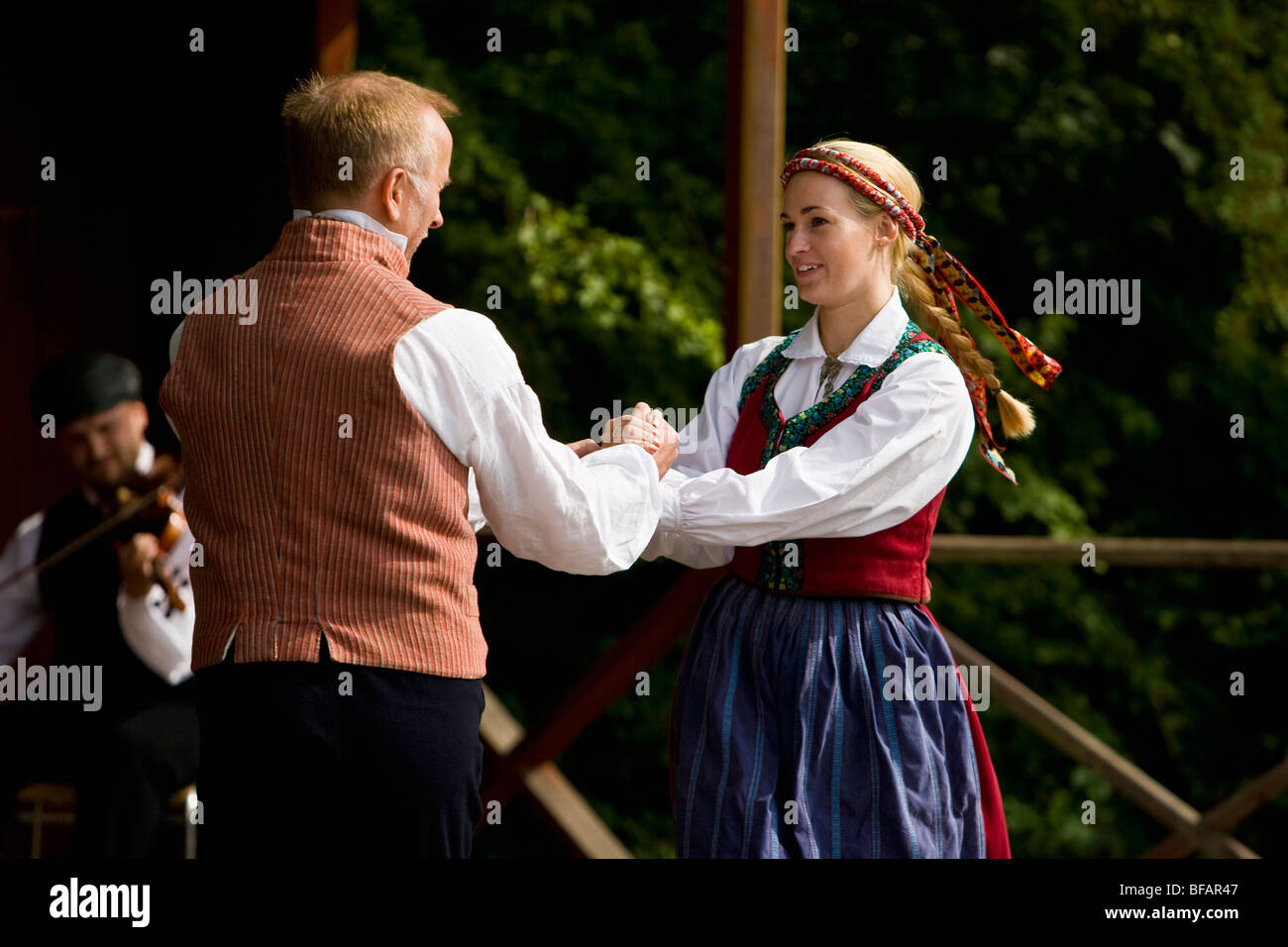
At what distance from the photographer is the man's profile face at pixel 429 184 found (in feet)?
6.73

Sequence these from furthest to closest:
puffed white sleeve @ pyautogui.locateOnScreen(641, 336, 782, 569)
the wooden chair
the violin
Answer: the wooden chair
the violin
puffed white sleeve @ pyautogui.locateOnScreen(641, 336, 782, 569)

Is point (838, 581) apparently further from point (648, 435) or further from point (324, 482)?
point (324, 482)

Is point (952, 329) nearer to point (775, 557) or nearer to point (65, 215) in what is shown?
point (775, 557)

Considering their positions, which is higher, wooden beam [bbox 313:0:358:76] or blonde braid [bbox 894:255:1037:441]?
wooden beam [bbox 313:0:358:76]

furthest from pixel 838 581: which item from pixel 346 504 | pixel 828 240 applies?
pixel 346 504

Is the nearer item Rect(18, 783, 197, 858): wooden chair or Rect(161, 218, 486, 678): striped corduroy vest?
Rect(161, 218, 486, 678): striped corduroy vest

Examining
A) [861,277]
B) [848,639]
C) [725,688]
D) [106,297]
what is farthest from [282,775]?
[106,297]

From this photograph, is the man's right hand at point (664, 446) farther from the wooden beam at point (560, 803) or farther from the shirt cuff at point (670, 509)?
the wooden beam at point (560, 803)

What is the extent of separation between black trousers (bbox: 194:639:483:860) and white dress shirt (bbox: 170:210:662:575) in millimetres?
250

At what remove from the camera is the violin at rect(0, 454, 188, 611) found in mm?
3396

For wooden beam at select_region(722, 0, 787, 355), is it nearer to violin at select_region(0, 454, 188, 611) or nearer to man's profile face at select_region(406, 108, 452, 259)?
man's profile face at select_region(406, 108, 452, 259)

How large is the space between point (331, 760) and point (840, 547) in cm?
84

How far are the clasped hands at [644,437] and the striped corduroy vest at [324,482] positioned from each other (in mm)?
442

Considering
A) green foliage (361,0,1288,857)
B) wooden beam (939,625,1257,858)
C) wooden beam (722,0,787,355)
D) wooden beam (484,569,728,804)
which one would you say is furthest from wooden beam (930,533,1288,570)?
green foliage (361,0,1288,857)
